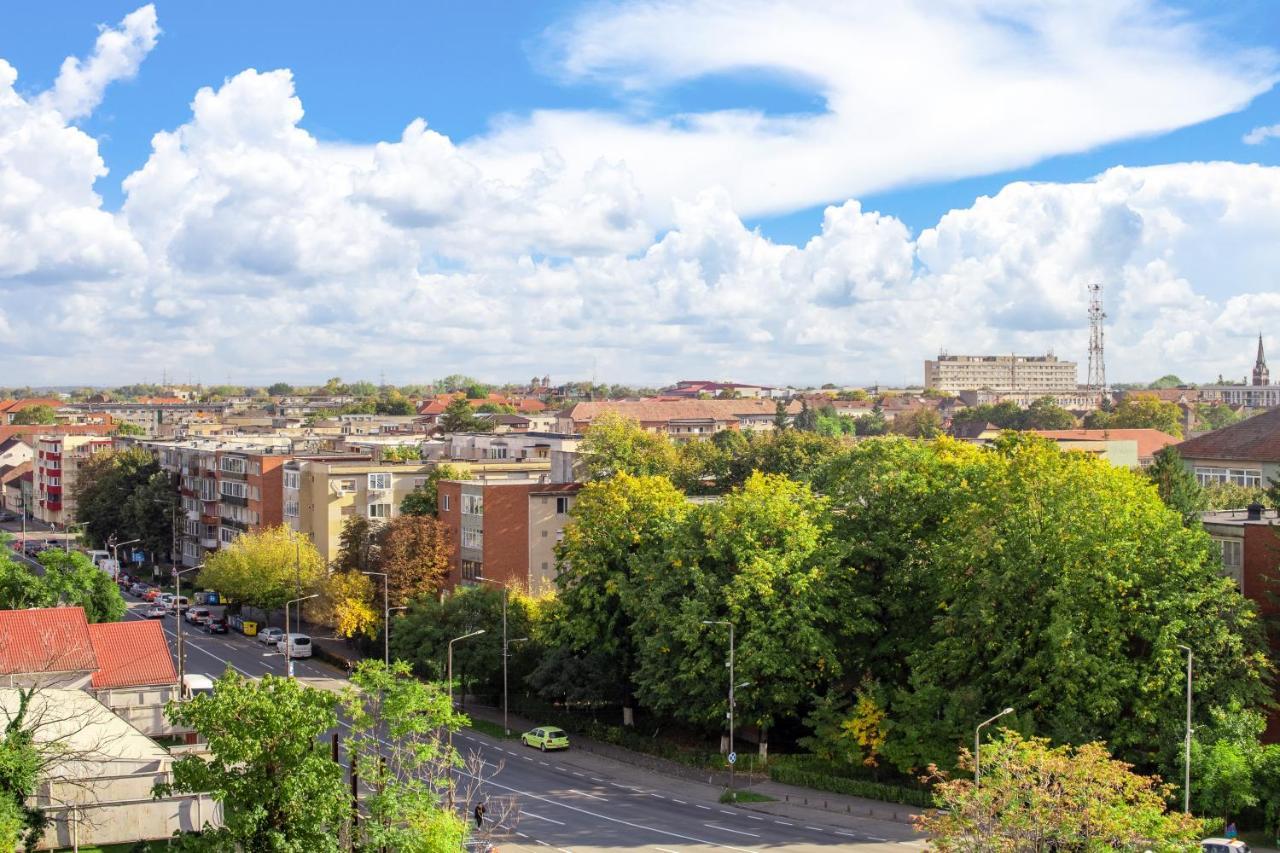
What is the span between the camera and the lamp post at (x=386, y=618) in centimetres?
7275

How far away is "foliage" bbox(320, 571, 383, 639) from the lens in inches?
3127

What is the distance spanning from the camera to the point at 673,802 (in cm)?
5391

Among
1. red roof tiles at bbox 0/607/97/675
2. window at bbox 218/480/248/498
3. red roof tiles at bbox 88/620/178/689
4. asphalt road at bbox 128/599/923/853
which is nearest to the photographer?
asphalt road at bbox 128/599/923/853

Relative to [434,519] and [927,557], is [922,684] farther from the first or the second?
[434,519]

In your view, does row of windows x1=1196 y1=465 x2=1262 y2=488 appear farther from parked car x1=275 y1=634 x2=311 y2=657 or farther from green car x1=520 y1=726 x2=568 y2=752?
parked car x1=275 y1=634 x2=311 y2=657

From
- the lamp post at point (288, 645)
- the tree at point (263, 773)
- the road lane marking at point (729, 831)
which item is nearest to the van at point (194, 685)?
the lamp post at point (288, 645)

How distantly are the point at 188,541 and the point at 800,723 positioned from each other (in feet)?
263

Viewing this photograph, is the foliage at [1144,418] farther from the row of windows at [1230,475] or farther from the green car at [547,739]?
the green car at [547,739]

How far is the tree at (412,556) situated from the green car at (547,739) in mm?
17499

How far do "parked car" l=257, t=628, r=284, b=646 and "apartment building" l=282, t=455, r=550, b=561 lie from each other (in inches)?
401

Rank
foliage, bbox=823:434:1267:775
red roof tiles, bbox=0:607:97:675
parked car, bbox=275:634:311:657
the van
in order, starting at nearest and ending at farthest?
1. foliage, bbox=823:434:1267:775
2. red roof tiles, bbox=0:607:97:675
3. the van
4. parked car, bbox=275:634:311:657

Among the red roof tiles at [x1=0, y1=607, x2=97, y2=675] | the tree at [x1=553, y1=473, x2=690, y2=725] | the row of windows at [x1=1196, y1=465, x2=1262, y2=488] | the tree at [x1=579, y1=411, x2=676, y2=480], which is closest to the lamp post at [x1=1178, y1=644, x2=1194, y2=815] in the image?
the tree at [x1=553, y1=473, x2=690, y2=725]

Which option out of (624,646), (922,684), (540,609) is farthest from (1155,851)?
(540,609)

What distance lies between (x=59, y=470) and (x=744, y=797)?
12878cm
